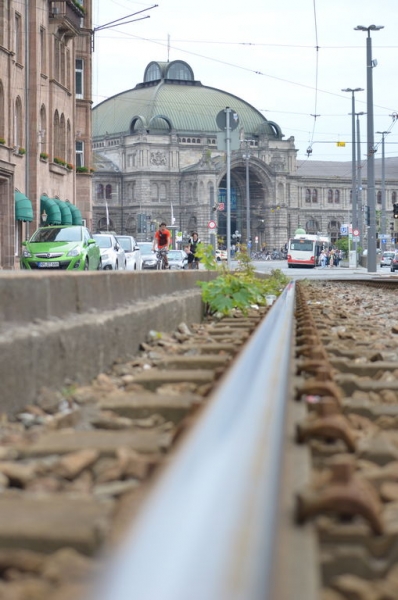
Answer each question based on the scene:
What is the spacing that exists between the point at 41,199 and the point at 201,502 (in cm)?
3721

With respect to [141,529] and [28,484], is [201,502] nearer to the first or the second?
[141,529]

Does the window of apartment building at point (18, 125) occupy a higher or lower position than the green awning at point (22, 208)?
higher

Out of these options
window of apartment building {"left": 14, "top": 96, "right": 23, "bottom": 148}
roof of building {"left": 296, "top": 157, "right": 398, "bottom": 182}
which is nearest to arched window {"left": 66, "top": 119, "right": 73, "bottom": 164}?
window of apartment building {"left": 14, "top": 96, "right": 23, "bottom": 148}

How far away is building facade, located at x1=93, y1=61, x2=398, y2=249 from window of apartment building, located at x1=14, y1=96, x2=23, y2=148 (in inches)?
3736

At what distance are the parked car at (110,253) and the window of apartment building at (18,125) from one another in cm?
853

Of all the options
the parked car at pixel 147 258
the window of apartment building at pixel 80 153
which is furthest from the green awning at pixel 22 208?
the window of apartment building at pixel 80 153

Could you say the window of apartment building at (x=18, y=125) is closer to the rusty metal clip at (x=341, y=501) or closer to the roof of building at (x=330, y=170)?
the rusty metal clip at (x=341, y=501)

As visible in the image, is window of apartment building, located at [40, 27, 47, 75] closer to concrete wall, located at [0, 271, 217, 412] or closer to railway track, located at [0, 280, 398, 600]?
concrete wall, located at [0, 271, 217, 412]

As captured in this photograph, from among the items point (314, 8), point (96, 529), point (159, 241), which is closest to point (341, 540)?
point (96, 529)

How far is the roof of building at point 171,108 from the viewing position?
13962 cm

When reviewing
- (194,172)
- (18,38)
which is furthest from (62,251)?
Result: (194,172)

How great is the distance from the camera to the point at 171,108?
141 meters

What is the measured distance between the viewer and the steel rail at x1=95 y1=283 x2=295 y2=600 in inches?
46.1

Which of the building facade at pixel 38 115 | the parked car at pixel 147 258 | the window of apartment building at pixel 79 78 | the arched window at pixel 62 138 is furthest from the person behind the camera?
Answer: the window of apartment building at pixel 79 78
